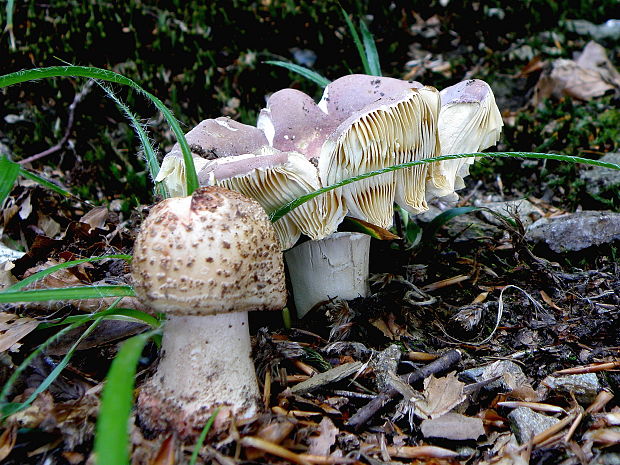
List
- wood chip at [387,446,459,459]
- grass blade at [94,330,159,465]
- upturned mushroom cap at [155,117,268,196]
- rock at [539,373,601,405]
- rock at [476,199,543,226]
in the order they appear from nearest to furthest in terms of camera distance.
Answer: grass blade at [94,330,159,465], wood chip at [387,446,459,459], rock at [539,373,601,405], upturned mushroom cap at [155,117,268,196], rock at [476,199,543,226]

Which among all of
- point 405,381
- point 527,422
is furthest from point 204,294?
point 527,422

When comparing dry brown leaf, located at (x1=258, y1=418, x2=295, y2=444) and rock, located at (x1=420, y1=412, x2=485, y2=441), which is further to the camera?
rock, located at (x1=420, y1=412, x2=485, y2=441)

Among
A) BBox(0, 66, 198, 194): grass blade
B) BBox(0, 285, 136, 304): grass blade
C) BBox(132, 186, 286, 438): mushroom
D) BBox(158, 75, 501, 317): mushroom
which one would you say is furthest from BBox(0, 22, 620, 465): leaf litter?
BBox(0, 66, 198, 194): grass blade

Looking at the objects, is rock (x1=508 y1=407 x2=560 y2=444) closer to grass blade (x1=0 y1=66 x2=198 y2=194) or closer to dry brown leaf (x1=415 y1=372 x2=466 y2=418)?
dry brown leaf (x1=415 y1=372 x2=466 y2=418)

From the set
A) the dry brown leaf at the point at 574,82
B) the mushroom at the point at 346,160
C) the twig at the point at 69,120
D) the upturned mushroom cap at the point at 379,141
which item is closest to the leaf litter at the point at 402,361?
the mushroom at the point at 346,160

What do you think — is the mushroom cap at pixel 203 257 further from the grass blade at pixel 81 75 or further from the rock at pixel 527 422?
the rock at pixel 527 422

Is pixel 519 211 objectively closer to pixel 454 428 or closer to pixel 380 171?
pixel 380 171

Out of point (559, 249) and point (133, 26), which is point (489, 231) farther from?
point (133, 26)
